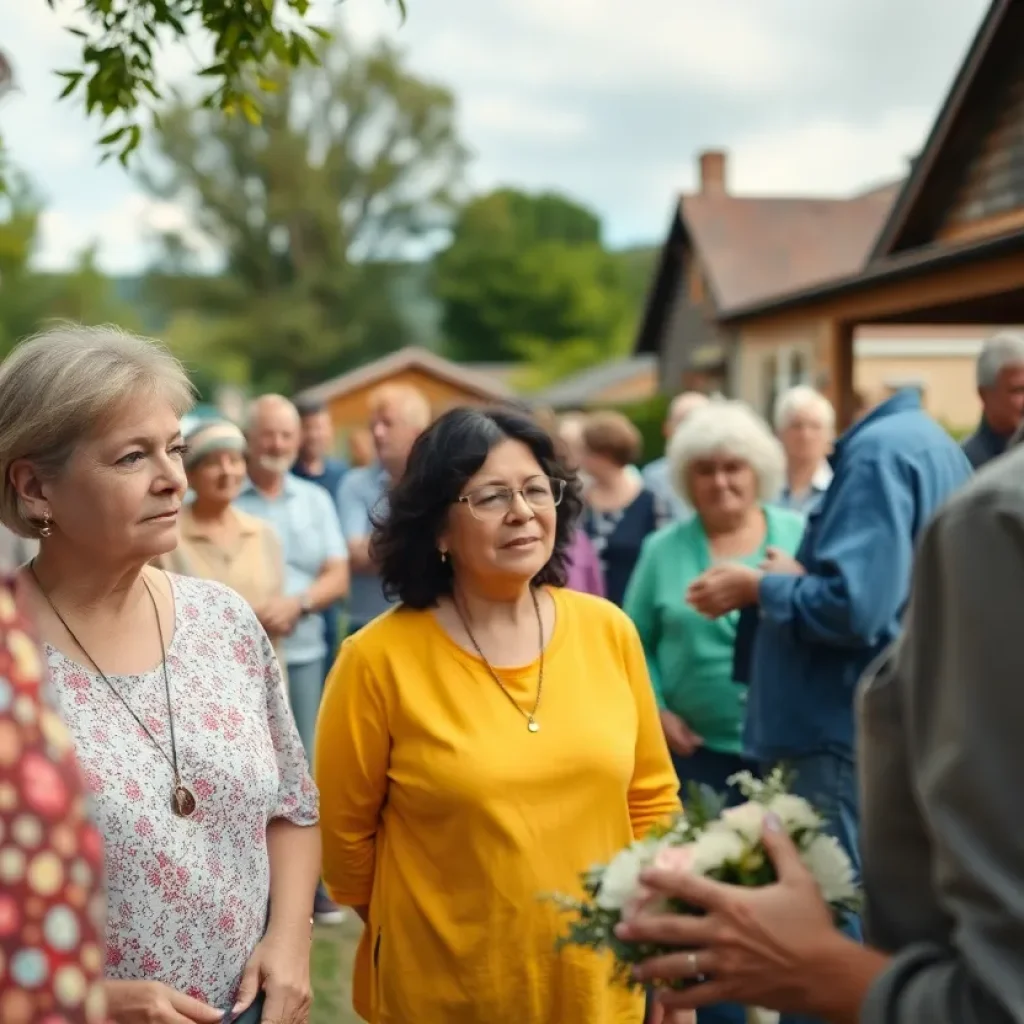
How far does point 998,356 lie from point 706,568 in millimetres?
1935

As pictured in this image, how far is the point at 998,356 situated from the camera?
598 centimetres

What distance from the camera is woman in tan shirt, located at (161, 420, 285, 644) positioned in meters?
5.95

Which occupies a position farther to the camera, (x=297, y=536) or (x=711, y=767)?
(x=297, y=536)

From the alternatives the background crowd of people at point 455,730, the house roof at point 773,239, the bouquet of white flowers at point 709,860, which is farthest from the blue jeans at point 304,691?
the house roof at point 773,239

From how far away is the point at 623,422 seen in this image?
319 inches

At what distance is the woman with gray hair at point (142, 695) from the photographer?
248 centimetres

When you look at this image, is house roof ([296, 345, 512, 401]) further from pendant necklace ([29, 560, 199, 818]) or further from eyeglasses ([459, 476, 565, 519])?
pendant necklace ([29, 560, 199, 818])

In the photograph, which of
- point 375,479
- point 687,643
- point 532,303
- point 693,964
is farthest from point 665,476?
point 532,303

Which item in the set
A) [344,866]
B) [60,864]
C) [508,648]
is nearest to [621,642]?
[508,648]

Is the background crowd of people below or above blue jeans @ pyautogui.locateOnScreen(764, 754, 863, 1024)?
above

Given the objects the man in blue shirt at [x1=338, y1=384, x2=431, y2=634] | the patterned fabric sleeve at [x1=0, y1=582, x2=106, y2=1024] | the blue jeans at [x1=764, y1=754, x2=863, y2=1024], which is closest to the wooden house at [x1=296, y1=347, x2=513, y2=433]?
the man in blue shirt at [x1=338, y1=384, x2=431, y2=634]

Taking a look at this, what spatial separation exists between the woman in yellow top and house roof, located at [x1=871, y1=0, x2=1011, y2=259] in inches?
562

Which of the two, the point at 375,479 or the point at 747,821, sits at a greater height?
the point at 375,479

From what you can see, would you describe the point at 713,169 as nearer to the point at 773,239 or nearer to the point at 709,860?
the point at 773,239
